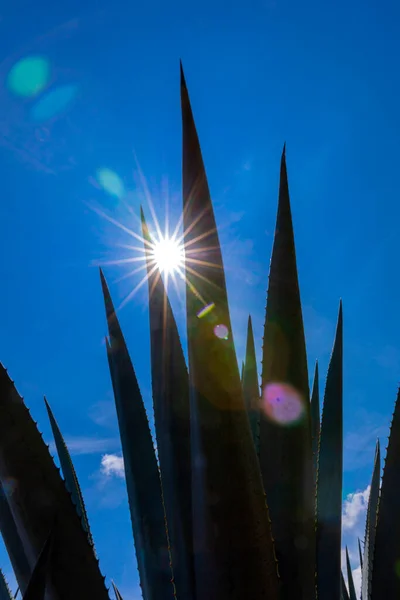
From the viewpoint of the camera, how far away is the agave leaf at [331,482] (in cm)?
148

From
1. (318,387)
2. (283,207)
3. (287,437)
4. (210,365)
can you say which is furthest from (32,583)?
(318,387)

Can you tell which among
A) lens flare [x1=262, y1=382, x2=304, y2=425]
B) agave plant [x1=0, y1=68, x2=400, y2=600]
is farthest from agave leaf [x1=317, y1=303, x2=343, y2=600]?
lens flare [x1=262, y1=382, x2=304, y2=425]

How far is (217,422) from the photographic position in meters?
0.94

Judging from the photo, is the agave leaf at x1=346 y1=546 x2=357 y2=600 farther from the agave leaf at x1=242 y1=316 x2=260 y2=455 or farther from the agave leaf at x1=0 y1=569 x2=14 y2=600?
the agave leaf at x1=0 y1=569 x2=14 y2=600

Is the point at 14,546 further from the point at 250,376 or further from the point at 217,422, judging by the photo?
the point at 250,376

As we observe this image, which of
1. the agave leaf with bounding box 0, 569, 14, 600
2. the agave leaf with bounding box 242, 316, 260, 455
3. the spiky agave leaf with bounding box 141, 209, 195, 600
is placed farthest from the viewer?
the agave leaf with bounding box 242, 316, 260, 455

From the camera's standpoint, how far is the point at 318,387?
2.20 m

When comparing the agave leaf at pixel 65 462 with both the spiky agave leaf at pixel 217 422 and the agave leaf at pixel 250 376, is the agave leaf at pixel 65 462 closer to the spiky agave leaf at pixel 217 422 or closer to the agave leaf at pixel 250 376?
the agave leaf at pixel 250 376

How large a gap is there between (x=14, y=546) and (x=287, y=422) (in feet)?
2.63

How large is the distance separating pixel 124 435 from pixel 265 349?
0.54m

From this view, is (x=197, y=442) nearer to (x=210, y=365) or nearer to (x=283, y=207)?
(x=210, y=365)

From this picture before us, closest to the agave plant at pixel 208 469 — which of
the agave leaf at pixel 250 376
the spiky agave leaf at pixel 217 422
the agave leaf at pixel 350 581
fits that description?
the spiky agave leaf at pixel 217 422

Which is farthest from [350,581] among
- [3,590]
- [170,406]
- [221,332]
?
[221,332]

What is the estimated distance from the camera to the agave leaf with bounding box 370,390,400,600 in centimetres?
131
